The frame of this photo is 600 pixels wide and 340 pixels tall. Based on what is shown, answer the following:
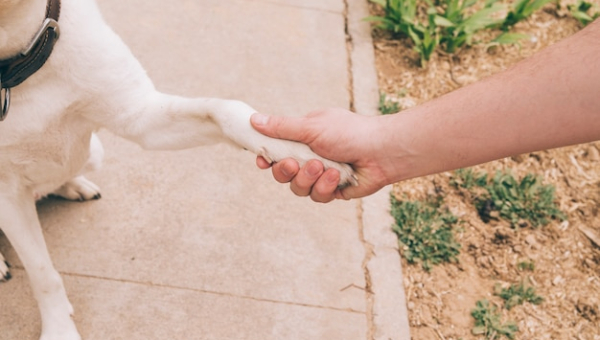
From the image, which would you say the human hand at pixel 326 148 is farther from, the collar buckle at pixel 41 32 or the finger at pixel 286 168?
the collar buckle at pixel 41 32

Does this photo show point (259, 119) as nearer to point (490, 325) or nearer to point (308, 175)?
point (308, 175)

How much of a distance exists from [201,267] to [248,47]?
176 centimetres

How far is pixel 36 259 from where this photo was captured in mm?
2309

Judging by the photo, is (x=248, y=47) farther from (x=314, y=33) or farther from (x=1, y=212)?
(x=1, y=212)

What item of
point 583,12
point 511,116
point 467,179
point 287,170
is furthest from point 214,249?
point 583,12

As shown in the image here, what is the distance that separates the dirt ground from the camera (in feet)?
9.53

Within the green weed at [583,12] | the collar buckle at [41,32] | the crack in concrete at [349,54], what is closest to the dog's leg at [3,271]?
the collar buckle at [41,32]

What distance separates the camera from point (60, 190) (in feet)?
9.84

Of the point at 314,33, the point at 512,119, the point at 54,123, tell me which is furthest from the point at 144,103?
the point at 314,33

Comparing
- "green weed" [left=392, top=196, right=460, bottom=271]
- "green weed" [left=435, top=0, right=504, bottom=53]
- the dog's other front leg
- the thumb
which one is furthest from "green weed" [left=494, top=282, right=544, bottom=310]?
the dog's other front leg

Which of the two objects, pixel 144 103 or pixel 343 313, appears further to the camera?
pixel 343 313

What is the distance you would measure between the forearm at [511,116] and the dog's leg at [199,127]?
263 millimetres

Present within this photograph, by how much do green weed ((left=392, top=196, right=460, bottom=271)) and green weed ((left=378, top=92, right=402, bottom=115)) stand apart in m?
0.74

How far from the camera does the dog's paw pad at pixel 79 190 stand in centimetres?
300
